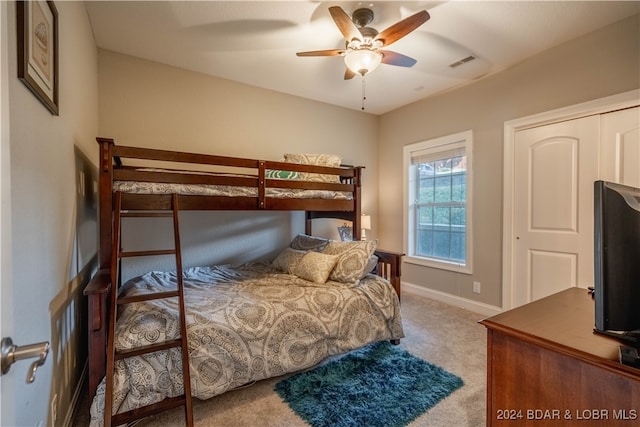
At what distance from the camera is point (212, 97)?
11.0ft

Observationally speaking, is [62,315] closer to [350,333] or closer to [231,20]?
[350,333]

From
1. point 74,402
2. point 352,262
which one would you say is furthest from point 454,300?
point 74,402

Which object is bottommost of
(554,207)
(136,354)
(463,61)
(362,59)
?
(136,354)

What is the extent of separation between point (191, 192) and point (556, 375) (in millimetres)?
2218

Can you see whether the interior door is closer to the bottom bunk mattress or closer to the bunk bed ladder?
the bottom bunk mattress

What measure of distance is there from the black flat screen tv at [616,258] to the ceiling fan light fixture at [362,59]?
1740 mm

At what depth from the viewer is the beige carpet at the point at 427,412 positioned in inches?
65.5

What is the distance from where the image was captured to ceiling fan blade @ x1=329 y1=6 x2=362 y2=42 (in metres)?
1.81

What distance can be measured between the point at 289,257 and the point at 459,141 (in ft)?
8.08

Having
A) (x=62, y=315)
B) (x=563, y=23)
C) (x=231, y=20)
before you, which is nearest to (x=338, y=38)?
(x=231, y=20)

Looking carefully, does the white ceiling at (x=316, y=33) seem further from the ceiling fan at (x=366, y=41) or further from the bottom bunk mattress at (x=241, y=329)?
the bottom bunk mattress at (x=241, y=329)

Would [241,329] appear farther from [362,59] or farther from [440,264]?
[440,264]

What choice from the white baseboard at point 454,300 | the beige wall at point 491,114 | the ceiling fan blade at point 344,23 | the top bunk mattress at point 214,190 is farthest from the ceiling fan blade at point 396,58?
the white baseboard at point 454,300

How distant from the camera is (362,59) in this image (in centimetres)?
217
